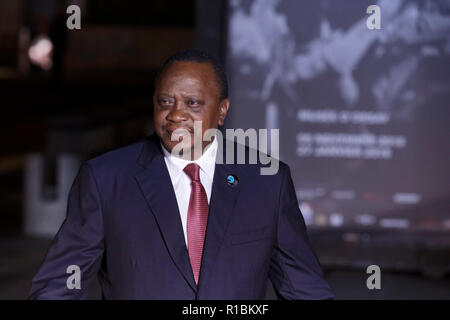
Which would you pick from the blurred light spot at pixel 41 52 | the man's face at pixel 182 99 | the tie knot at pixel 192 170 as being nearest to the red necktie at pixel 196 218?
the tie knot at pixel 192 170

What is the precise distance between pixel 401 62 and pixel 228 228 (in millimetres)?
4683

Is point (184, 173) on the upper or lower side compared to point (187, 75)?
lower

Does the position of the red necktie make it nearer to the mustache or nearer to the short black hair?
the mustache

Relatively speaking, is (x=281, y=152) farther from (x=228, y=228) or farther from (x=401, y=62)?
(x=228, y=228)

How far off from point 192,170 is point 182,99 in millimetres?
233

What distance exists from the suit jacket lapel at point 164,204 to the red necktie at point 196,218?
0.10ft

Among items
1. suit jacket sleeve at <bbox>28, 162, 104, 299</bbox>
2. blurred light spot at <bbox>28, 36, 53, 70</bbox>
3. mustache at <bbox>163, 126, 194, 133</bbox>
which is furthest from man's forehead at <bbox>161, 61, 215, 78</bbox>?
blurred light spot at <bbox>28, 36, 53, 70</bbox>

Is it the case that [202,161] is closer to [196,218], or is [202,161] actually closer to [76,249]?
[196,218]

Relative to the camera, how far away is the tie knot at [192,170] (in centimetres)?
226

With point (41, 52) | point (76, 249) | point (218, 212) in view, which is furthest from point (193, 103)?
point (41, 52)

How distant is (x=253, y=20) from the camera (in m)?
6.54

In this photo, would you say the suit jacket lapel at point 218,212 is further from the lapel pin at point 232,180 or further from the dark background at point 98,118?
the dark background at point 98,118

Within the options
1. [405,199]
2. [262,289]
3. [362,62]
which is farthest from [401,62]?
[262,289]

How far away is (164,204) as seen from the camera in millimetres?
2158
